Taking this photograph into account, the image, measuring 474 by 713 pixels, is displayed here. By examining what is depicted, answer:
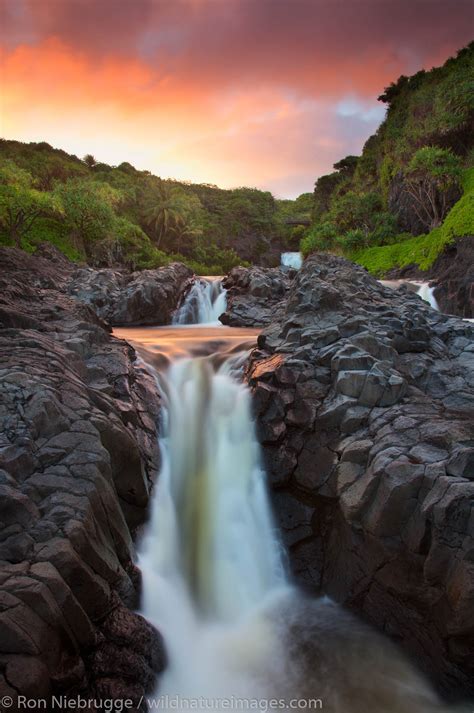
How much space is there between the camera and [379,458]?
620 cm

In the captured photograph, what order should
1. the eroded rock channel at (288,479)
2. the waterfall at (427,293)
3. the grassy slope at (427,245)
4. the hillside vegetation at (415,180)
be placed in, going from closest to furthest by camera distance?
1. the eroded rock channel at (288,479)
2. the waterfall at (427,293)
3. the grassy slope at (427,245)
4. the hillside vegetation at (415,180)

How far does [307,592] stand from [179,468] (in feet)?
10.0

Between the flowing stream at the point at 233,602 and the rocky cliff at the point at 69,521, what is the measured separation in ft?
1.49

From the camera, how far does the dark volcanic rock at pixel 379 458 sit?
5.27m

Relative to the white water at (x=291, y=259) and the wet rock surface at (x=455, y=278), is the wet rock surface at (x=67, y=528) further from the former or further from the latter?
the white water at (x=291, y=259)

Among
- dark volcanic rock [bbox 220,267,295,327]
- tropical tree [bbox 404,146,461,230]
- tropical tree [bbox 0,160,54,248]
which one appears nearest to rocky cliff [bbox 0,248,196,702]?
dark volcanic rock [bbox 220,267,295,327]

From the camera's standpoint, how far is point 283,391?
8.41 metres

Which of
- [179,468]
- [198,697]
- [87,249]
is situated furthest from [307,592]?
[87,249]

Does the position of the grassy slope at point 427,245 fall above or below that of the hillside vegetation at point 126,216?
below

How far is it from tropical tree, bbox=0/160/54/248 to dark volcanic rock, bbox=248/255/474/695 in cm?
1911

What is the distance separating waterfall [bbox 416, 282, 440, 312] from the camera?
21875 mm

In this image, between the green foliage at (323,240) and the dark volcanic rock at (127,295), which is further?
the green foliage at (323,240)

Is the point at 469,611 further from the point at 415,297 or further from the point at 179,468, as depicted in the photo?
the point at 415,297

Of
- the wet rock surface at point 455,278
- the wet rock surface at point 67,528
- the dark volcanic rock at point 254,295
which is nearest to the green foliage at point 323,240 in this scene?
the dark volcanic rock at point 254,295
